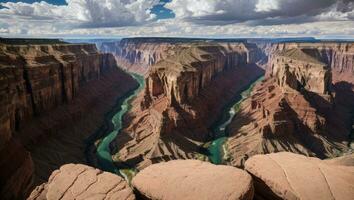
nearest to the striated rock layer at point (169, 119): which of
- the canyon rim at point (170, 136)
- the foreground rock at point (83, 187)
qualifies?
the canyon rim at point (170, 136)

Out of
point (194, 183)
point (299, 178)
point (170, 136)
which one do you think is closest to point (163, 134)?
point (170, 136)

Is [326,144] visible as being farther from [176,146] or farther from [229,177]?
[229,177]

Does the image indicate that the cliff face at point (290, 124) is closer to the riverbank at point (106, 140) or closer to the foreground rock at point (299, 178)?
the riverbank at point (106, 140)

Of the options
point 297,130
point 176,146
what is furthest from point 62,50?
point 297,130

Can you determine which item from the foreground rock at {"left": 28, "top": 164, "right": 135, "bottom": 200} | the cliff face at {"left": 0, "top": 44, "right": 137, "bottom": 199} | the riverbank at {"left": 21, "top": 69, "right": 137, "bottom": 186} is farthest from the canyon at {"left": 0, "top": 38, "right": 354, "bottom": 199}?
the riverbank at {"left": 21, "top": 69, "right": 137, "bottom": 186}

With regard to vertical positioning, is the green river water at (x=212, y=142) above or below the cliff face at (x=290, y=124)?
below

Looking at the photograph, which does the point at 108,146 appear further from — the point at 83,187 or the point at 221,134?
the point at 83,187
